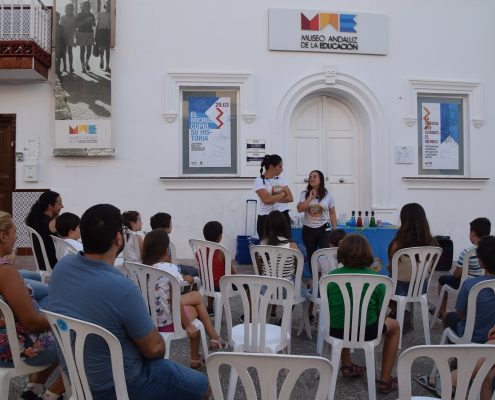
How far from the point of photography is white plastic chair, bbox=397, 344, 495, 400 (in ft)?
5.26

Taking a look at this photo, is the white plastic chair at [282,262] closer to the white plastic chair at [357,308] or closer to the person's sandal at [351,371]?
the person's sandal at [351,371]

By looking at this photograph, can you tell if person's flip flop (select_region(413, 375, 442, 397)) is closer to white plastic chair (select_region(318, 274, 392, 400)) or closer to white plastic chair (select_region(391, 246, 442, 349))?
white plastic chair (select_region(318, 274, 392, 400))

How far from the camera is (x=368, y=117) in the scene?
325 inches

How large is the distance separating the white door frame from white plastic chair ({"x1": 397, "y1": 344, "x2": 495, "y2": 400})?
21.4ft

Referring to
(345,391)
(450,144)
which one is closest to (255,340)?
(345,391)

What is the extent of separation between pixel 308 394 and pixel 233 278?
943 millimetres

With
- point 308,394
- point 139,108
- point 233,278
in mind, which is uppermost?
point 139,108

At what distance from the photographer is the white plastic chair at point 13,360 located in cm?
227

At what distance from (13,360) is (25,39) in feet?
21.0

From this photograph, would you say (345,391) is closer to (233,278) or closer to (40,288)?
(233,278)

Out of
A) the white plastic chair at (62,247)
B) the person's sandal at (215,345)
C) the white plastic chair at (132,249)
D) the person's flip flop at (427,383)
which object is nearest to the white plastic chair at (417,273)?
the person's flip flop at (427,383)

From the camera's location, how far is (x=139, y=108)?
7781 millimetres

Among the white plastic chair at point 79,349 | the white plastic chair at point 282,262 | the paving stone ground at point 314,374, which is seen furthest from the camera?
the white plastic chair at point 282,262

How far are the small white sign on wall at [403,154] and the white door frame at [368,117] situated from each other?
0.52 feet
